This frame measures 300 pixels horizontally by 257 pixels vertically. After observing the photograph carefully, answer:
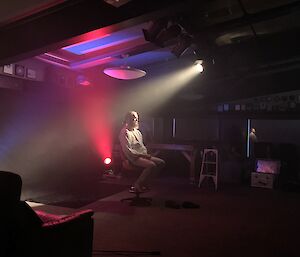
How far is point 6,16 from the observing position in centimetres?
379

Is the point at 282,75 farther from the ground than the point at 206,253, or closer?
farther from the ground

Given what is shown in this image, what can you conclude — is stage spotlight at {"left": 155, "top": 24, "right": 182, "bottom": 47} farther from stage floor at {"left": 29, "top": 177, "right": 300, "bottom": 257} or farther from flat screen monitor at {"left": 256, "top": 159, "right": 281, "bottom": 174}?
flat screen monitor at {"left": 256, "top": 159, "right": 281, "bottom": 174}

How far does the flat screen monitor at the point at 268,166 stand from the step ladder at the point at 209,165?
1.11m

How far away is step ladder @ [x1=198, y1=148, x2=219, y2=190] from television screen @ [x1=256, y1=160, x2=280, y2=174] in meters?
1.10

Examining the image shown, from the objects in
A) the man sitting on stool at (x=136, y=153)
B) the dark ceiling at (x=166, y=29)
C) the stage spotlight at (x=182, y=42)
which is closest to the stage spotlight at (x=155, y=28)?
the dark ceiling at (x=166, y=29)

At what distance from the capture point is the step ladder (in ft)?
21.3

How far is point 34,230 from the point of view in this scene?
6.21 ft

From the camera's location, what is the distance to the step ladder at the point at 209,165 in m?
Result: 6.50

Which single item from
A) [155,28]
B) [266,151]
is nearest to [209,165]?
[266,151]

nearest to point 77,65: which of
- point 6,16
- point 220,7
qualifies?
point 6,16

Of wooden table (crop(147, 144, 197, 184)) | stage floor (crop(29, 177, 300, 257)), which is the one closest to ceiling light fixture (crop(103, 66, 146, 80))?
stage floor (crop(29, 177, 300, 257))

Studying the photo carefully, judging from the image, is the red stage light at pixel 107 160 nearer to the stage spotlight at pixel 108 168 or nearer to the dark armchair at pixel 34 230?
the stage spotlight at pixel 108 168

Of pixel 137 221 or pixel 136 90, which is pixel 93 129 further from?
pixel 137 221

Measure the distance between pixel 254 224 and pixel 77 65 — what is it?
4.48m
